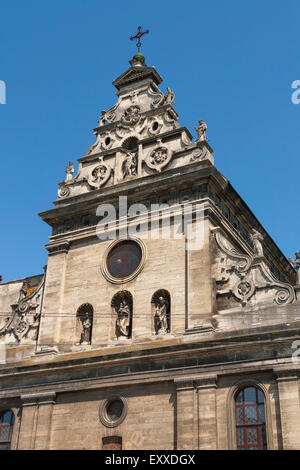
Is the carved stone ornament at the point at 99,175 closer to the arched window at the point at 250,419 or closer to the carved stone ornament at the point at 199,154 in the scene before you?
the carved stone ornament at the point at 199,154

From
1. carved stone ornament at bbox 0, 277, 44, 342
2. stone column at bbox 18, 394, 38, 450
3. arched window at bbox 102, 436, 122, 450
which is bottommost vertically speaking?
arched window at bbox 102, 436, 122, 450

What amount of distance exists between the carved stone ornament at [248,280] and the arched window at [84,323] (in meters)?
5.25

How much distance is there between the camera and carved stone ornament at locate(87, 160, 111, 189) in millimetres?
25578

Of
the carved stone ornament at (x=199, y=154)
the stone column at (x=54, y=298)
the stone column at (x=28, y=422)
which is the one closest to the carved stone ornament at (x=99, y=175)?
the stone column at (x=54, y=298)

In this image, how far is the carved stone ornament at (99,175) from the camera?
2558 cm

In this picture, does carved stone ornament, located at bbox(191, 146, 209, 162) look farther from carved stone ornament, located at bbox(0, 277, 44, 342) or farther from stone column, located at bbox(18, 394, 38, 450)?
stone column, located at bbox(18, 394, 38, 450)

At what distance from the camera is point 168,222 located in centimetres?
2275

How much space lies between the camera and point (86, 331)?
22.8m

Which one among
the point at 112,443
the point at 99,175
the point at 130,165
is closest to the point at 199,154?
the point at 130,165

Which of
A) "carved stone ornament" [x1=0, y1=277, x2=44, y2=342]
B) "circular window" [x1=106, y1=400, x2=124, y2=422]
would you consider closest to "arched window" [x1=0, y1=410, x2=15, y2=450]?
"carved stone ornament" [x1=0, y1=277, x2=44, y2=342]

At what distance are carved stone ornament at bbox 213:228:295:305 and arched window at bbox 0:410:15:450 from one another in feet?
29.8
